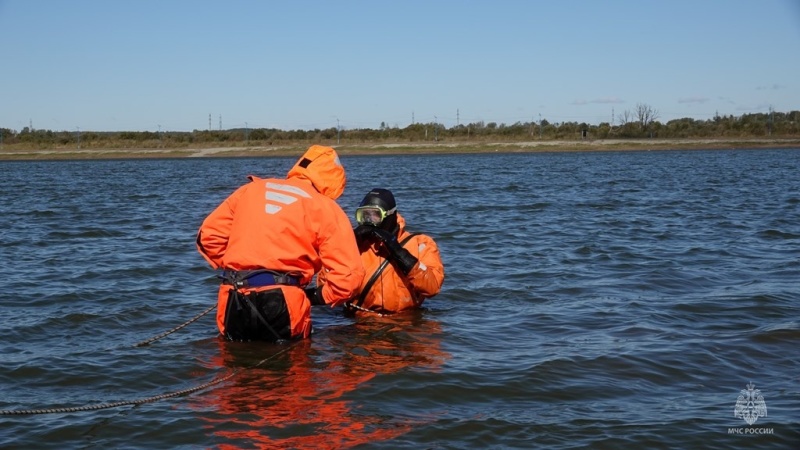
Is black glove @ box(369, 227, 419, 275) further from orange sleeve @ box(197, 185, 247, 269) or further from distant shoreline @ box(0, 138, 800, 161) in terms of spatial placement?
distant shoreline @ box(0, 138, 800, 161)

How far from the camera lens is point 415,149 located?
7044cm

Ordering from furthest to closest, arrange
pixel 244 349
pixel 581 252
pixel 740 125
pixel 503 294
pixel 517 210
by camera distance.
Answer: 1. pixel 740 125
2. pixel 517 210
3. pixel 581 252
4. pixel 503 294
5. pixel 244 349

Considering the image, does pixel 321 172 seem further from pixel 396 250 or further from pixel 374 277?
pixel 374 277

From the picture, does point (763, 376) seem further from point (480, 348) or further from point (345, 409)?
point (345, 409)

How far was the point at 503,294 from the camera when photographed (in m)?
10.6

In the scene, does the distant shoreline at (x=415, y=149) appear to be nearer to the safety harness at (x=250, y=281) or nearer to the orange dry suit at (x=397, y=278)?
the orange dry suit at (x=397, y=278)

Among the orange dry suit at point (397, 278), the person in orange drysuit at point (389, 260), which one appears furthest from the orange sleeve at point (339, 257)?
the orange dry suit at point (397, 278)

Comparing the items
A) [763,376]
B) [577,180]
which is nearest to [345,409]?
[763,376]

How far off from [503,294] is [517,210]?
11263mm

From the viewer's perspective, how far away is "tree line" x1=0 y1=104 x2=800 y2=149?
79312mm

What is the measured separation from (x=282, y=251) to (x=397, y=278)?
2065 mm

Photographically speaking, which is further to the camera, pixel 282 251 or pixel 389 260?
pixel 389 260

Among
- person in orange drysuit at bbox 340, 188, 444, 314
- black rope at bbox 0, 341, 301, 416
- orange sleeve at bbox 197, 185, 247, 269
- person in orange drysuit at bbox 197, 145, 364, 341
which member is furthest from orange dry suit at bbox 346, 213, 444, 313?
black rope at bbox 0, 341, 301, 416

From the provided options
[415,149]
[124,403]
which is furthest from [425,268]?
[415,149]
